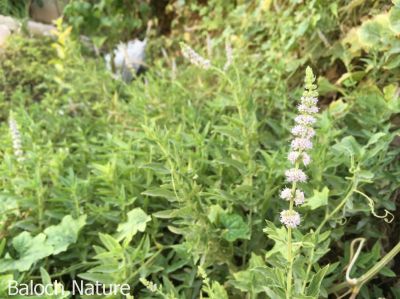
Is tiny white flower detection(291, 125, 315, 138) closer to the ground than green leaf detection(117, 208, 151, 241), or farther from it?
farther from it

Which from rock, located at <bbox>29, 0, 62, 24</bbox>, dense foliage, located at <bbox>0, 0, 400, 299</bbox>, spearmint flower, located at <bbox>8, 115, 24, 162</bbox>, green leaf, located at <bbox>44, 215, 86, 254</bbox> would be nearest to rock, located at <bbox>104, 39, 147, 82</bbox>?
rock, located at <bbox>29, 0, 62, 24</bbox>

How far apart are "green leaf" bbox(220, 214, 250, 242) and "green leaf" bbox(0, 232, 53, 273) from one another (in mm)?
372

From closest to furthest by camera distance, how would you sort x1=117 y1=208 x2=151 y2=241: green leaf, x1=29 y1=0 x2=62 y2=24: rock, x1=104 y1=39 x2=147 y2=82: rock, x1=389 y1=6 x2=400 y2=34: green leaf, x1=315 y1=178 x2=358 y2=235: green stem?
x1=315 y1=178 x2=358 y2=235: green stem → x1=117 y1=208 x2=151 y2=241: green leaf → x1=389 y1=6 x2=400 y2=34: green leaf → x1=29 y1=0 x2=62 y2=24: rock → x1=104 y1=39 x2=147 y2=82: rock

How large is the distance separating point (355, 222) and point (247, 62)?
2.66 feet

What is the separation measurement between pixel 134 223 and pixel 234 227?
21 centimetres

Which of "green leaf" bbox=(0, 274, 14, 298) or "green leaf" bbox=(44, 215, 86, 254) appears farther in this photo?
"green leaf" bbox=(44, 215, 86, 254)

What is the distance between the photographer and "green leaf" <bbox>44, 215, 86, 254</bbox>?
1089 millimetres

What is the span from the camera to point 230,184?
1163 mm

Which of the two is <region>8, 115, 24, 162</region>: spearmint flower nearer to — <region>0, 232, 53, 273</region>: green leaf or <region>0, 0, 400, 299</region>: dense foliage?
<region>0, 0, 400, 299</region>: dense foliage

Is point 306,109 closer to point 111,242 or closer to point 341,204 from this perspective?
point 341,204

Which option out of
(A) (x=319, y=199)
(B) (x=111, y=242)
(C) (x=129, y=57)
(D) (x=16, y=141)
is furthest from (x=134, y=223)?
(C) (x=129, y=57)

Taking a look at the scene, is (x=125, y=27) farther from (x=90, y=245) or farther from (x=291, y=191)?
(x=291, y=191)

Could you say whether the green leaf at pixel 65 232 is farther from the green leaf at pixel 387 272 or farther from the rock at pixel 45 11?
the rock at pixel 45 11

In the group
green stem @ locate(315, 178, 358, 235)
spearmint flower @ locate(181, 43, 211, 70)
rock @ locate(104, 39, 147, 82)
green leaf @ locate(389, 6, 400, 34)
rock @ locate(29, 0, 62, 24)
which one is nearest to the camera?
green stem @ locate(315, 178, 358, 235)
